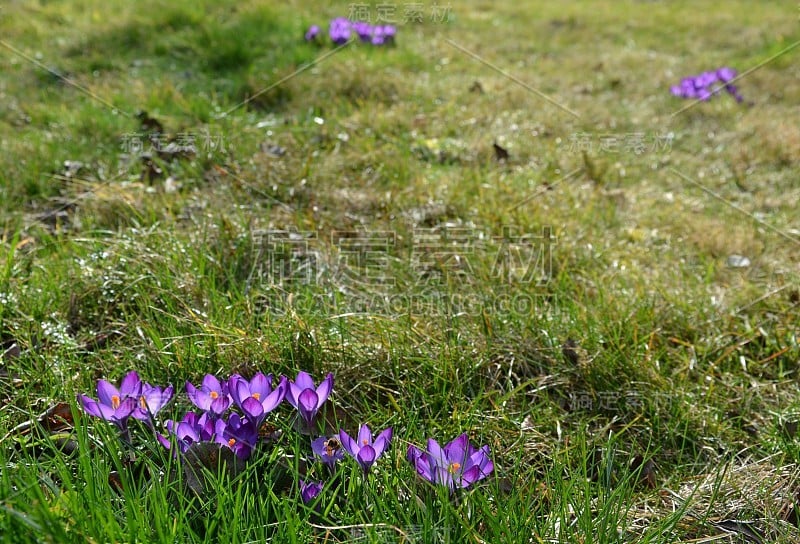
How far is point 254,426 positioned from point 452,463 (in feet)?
1.48

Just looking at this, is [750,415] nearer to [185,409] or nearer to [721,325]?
[721,325]

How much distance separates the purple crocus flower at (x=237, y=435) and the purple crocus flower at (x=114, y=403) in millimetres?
206

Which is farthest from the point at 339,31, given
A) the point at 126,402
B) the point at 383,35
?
the point at 126,402

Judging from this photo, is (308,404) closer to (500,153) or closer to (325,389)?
(325,389)

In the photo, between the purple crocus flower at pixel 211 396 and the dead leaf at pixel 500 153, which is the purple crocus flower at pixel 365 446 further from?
the dead leaf at pixel 500 153

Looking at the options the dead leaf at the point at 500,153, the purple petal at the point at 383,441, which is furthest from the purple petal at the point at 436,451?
the dead leaf at the point at 500,153

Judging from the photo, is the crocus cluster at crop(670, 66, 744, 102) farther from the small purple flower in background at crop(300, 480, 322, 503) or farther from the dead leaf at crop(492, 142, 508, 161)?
the small purple flower in background at crop(300, 480, 322, 503)

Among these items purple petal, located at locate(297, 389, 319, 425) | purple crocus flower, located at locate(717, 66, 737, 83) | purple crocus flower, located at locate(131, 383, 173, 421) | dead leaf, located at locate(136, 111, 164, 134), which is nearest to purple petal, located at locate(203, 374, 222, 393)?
purple crocus flower, located at locate(131, 383, 173, 421)

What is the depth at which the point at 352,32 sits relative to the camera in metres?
5.56

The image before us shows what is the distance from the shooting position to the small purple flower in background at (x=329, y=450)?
1537 millimetres

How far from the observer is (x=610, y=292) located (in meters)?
2.56

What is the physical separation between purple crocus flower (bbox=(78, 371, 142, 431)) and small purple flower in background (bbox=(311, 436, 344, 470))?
1.39 feet

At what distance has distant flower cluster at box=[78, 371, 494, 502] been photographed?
149 centimetres

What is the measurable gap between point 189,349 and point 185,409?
19 cm
